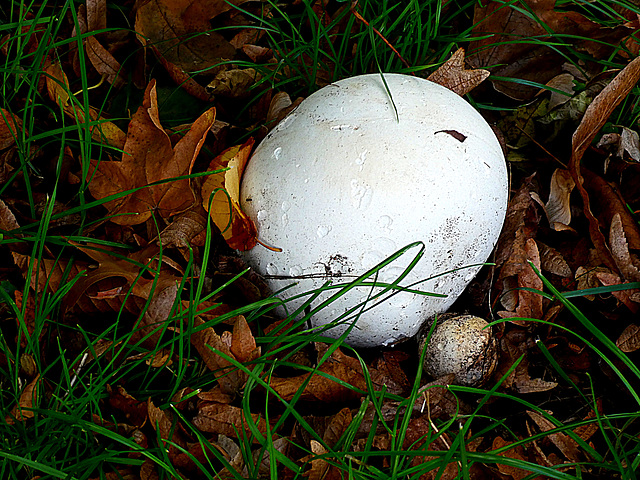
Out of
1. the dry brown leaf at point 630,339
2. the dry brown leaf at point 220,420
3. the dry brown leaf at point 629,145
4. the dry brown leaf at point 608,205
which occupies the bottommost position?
the dry brown leaf at point 630,339

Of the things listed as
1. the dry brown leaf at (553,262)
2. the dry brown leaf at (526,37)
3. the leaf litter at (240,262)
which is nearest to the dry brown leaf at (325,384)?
the leaf litter at (240,262)

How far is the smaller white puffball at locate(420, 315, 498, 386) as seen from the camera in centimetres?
170

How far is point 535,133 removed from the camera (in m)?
2.23

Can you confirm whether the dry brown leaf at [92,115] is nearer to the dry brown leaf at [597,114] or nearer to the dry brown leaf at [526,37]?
the dry brown leaf at [526,37]

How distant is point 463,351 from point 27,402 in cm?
113

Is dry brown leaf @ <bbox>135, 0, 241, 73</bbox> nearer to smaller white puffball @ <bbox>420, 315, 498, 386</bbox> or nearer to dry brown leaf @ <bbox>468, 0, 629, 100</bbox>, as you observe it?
dry brown leaf @ <bbox>468, 0, 629, 100</bbox>

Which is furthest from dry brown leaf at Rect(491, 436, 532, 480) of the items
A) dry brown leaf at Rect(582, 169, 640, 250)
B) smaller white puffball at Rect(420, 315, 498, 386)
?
dry brown leaf at Rect(582, 169, 640, 250)

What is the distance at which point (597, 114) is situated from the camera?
2014 mm

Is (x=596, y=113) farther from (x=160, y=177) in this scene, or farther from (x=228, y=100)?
(x=160, y=177)

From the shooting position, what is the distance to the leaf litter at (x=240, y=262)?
151 centimetres

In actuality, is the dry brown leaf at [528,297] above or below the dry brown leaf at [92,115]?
below

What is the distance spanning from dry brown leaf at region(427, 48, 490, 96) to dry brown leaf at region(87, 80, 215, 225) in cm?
79

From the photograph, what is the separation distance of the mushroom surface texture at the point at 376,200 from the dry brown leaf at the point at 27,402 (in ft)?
2.10

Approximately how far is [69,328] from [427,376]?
1.01 m
